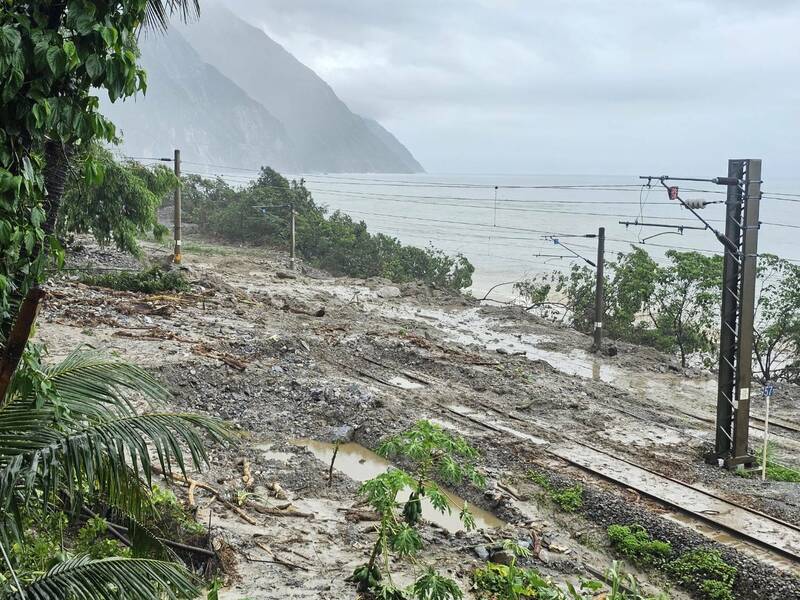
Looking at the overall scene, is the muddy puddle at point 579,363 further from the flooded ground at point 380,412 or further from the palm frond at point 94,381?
the palm frond at point 94,381

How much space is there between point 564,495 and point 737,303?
5.21 m

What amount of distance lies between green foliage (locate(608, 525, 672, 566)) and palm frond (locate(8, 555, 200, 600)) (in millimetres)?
8175

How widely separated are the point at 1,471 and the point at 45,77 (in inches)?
81.8

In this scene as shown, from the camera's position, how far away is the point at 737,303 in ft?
49.1

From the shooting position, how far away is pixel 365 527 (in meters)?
11.3

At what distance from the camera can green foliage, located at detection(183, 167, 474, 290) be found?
44375mm

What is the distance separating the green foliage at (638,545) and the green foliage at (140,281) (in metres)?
18.3

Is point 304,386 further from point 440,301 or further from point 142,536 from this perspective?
Result: point 440,301

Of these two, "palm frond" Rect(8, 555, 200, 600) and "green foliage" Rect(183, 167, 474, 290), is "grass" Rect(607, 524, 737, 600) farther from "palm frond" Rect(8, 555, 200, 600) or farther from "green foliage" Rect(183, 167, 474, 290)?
"green foliage" Rect(183, 167, 474, 290)

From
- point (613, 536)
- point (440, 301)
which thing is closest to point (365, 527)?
point (613, 536)

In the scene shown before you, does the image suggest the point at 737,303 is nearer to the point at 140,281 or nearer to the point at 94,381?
the point at 94,381

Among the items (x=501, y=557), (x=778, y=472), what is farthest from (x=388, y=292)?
(x=501, y=557)

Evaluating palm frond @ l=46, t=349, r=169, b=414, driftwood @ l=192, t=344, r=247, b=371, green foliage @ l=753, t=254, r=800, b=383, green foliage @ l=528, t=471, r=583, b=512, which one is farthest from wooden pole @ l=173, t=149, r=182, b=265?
palm frond @ l=46, t=349, r=169, b=414

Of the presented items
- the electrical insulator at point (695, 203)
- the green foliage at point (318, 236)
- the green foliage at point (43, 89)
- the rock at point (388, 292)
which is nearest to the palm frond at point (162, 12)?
the green foliage at point (43, 89)
